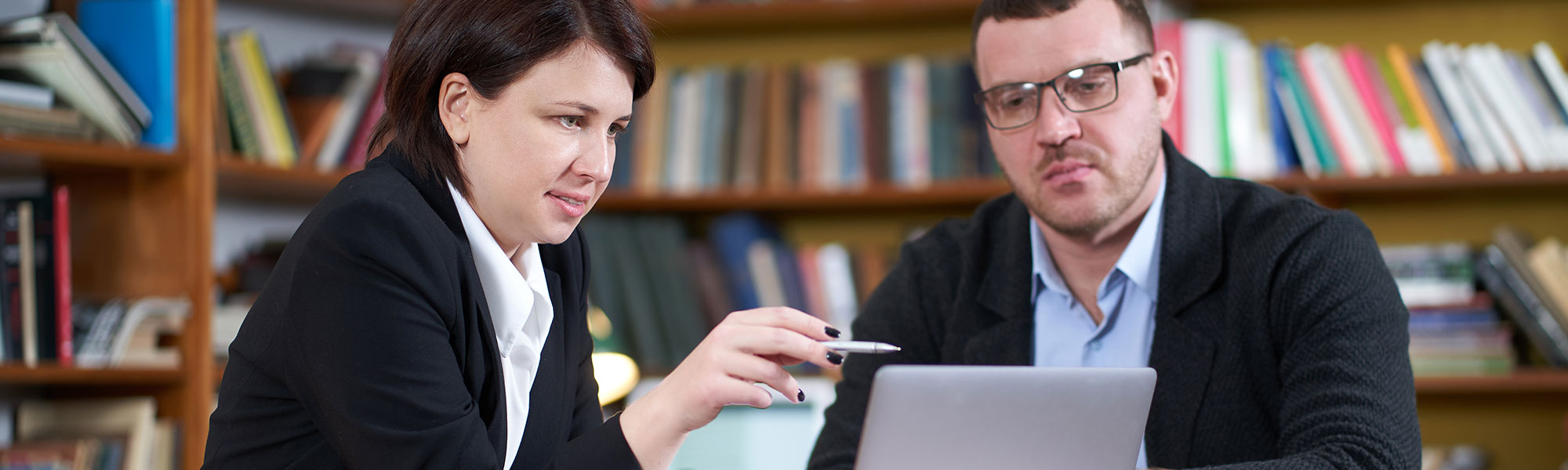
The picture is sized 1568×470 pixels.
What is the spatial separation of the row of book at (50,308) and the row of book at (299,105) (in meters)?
0.30

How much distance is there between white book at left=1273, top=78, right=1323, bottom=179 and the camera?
229cm

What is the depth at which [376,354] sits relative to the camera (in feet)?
3.09

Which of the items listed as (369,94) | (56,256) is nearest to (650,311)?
(369,94)

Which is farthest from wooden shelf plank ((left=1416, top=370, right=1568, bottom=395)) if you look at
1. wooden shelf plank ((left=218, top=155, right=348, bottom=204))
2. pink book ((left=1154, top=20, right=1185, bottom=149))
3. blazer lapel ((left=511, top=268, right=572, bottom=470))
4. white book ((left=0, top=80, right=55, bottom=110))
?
white book ((left=0, top=80, right=55, bottom=110))

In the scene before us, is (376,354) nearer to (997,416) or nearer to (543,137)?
(543,137)

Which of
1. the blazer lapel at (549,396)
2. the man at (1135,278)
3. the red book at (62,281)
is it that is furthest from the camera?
the red book at (62,281)

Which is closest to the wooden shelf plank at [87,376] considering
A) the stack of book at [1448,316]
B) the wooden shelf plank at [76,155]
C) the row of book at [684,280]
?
the wooden shelf plank at [76,155]

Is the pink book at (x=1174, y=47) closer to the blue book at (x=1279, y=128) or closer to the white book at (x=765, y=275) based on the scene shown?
the blue book at (x=1279, y=128)

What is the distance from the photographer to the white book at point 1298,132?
7.52 ft

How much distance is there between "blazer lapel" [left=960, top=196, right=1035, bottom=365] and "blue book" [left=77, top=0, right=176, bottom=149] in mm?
1382

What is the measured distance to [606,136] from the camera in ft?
3.50

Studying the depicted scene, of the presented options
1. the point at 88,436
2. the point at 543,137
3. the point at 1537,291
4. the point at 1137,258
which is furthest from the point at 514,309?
the point at 1537,291

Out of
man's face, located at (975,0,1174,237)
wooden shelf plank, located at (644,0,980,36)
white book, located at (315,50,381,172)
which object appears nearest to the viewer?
man's face, located at (975,0,1174,237)

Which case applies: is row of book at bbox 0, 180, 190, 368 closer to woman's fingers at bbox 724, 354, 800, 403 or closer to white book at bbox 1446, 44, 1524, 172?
woman's fingers at bbox 724, 354, 800, 403
